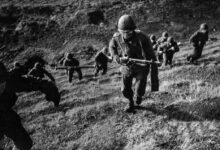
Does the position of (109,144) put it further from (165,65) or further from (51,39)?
(51,39)

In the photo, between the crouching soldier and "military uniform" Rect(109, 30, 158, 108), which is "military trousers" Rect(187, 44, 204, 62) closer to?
"military uniform" Rect(109, 30, 158, 108)

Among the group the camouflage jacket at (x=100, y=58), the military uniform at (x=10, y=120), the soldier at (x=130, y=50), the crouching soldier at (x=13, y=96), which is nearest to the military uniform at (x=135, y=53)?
the soldier at (x=130, y=50)

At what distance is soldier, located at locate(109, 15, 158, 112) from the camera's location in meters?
5.97

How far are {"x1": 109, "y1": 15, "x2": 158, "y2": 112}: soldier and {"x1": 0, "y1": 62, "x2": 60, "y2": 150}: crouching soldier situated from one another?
2313 millimetres

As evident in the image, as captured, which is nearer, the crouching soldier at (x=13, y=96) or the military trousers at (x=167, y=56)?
the crouching soldier at (x=13, y=96)

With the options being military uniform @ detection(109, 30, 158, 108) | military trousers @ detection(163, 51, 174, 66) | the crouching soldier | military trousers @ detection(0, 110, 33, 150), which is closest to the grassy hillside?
military trousers @ detection(163, 51, 174, 66)

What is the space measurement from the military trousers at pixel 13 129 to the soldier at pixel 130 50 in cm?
267

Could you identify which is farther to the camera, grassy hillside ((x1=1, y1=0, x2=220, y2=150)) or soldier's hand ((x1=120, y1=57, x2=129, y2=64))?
soldier's hand ((x1=120, y1=57, x2=129, y2=64))

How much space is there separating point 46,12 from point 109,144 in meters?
18.0

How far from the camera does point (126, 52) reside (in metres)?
6.26

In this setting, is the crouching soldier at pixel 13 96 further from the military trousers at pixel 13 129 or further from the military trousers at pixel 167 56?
the military trousers at pixel 167 56

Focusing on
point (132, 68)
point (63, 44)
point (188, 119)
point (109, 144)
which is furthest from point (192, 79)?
point (63, 44)

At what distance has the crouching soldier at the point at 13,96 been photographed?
4.37m

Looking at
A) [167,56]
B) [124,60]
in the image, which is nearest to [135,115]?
[124,60]
